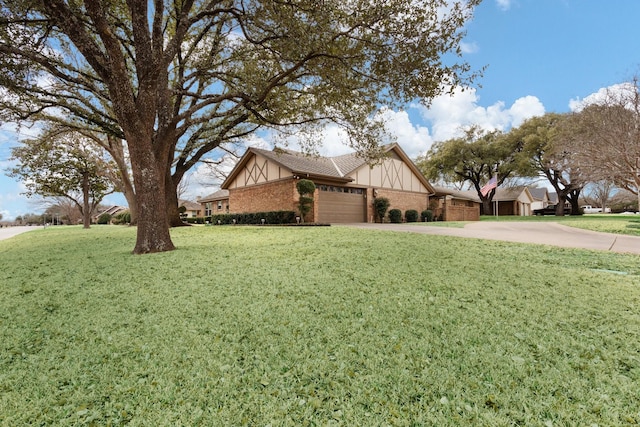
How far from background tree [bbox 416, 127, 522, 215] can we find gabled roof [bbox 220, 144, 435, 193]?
12.8 metres

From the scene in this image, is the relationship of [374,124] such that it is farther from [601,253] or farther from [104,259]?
[104,259]

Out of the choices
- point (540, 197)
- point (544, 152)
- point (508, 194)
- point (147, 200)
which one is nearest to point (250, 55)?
point (147, 200)

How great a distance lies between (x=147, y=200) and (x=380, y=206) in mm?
15878

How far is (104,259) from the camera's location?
6355 mm

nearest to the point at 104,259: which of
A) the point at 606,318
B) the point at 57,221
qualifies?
the point at 606,318

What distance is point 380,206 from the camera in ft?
68.2

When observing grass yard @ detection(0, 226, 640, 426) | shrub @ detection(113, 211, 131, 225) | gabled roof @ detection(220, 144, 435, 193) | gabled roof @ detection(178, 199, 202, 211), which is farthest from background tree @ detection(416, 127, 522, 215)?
gabled roof @ detection(178, 199, 202, 211)

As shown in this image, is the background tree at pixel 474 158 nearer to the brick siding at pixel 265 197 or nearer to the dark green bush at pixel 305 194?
the brick siding at pixel 265 197

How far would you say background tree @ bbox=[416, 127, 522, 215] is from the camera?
1320 inches

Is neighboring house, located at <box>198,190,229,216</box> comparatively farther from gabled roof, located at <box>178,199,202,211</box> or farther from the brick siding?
gabled roof, located at <box>178,199,202,211</box>

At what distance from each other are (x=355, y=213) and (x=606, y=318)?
56.4 ft

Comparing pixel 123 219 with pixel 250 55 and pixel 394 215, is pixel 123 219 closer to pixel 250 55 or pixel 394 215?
pixel 394 215

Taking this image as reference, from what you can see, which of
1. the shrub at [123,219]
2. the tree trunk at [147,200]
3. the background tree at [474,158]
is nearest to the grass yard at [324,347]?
the tree trunk at [147,200]

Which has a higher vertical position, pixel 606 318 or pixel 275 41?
pixel 275 41
